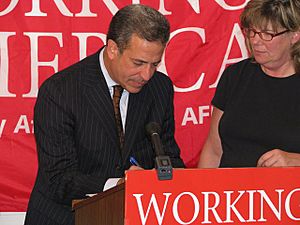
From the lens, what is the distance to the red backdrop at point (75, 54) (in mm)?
3408

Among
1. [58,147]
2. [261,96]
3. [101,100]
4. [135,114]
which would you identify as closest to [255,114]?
[261,96]

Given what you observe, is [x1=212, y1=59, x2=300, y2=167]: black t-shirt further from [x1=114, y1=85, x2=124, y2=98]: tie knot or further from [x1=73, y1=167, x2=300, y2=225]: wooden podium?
[x1=73, y1=167, x2=300, y2=225]: wooden podium

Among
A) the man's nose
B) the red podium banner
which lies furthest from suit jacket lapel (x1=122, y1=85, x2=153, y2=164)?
the red podium banner

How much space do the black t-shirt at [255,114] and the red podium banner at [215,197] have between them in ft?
2.44

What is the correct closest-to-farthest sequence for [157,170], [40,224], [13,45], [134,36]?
[157,170] → [134,36] → [40,224] → [13,45]

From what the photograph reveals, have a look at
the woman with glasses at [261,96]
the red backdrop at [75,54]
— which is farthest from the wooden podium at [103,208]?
the red backdrop at [75,54]

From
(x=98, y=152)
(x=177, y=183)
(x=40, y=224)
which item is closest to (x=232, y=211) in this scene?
(x=177, y=183)

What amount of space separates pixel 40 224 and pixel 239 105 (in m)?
0.85

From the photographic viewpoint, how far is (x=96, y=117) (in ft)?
8.42

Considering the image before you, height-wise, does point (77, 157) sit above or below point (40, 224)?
above

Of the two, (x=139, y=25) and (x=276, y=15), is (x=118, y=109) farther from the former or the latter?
(x=276, y=15)

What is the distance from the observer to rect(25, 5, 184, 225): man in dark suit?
248 cm

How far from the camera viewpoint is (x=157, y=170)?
5.97 feet

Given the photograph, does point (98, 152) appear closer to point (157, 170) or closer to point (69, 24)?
point (157, 170)
